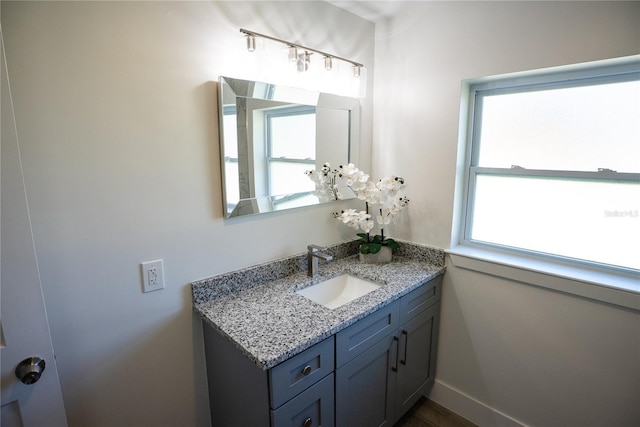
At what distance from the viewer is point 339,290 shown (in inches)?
73.5

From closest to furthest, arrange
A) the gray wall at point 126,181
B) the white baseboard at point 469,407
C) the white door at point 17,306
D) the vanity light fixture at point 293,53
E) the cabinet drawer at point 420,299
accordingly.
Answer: the white door at point 17,306
the gray wall at point 126,181
the vanity light fixture at point 293,53
the cabinet drawer at point 420,299
the white baseboard at point 469,407

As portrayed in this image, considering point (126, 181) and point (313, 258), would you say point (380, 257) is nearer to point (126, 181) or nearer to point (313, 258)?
point (313, 258)

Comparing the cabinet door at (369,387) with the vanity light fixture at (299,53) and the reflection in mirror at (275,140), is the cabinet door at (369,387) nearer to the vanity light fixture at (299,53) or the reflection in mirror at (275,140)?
the reflection in mirror at (275,140)

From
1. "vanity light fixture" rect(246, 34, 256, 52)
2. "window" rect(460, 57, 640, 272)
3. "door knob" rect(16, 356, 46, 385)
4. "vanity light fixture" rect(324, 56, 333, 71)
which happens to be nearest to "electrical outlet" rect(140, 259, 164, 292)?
"door knob" rect(16, 356, 46, 385)

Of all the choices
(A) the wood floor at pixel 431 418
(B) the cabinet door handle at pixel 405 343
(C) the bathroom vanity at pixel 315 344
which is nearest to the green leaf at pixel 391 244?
(C) the bathroom vanity at pixel 315 344

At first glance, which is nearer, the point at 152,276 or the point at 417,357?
the point at 152,276

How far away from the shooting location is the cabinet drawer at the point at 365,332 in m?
1.35

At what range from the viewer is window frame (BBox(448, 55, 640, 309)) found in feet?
4.71

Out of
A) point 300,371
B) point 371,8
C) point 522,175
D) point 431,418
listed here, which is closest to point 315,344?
point 300,371

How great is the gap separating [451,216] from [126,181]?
64.4 inches

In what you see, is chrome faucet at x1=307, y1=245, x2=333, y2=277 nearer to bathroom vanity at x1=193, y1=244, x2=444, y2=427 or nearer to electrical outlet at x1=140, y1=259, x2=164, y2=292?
bathroom vanity at x1=193, y1=244, x2=444, y2=427

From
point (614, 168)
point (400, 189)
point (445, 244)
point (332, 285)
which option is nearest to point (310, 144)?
point (400, 189)

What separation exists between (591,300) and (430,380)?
1017mm

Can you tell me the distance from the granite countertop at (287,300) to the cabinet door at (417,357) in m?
0.25
